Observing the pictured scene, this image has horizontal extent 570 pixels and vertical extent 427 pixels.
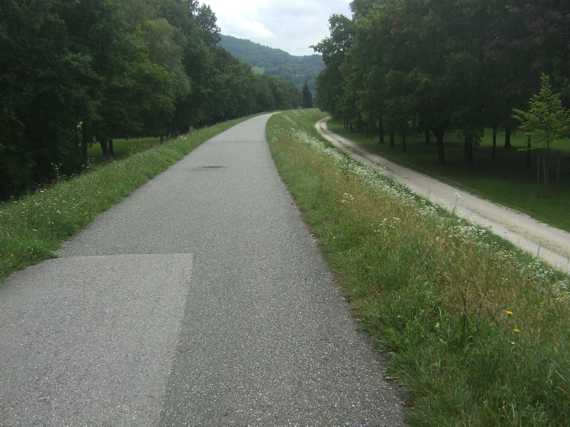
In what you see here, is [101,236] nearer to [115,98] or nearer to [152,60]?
[115,98]

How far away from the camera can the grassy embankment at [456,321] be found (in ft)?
10.1

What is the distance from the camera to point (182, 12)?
64.2 m

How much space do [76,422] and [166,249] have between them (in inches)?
168

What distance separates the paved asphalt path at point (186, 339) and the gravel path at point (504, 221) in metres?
4.62

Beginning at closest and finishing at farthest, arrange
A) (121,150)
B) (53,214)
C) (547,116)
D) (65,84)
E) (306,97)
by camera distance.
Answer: (53,214)
(547,116)
(65,84)
(121,150)
(306,97)

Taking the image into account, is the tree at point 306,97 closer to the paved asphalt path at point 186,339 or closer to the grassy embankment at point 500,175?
the grassy embankment at point 500,175

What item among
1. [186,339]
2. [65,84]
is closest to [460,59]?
[65,84]

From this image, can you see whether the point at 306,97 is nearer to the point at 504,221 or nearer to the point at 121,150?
the point at 121,150

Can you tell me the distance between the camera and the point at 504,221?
18.6 metres

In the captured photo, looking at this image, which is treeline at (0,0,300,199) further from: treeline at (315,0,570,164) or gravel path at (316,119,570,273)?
treeline at (315,0,570,164)

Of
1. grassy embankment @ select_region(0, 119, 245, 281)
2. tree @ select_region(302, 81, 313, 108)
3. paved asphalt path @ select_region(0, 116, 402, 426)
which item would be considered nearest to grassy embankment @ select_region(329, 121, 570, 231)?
grassy embankment @ select_region(0, 119, 245, 281)

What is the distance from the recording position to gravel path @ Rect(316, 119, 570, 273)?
14.0 m

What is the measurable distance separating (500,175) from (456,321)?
94.2ft

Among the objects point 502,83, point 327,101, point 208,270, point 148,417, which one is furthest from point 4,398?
point 327,101
